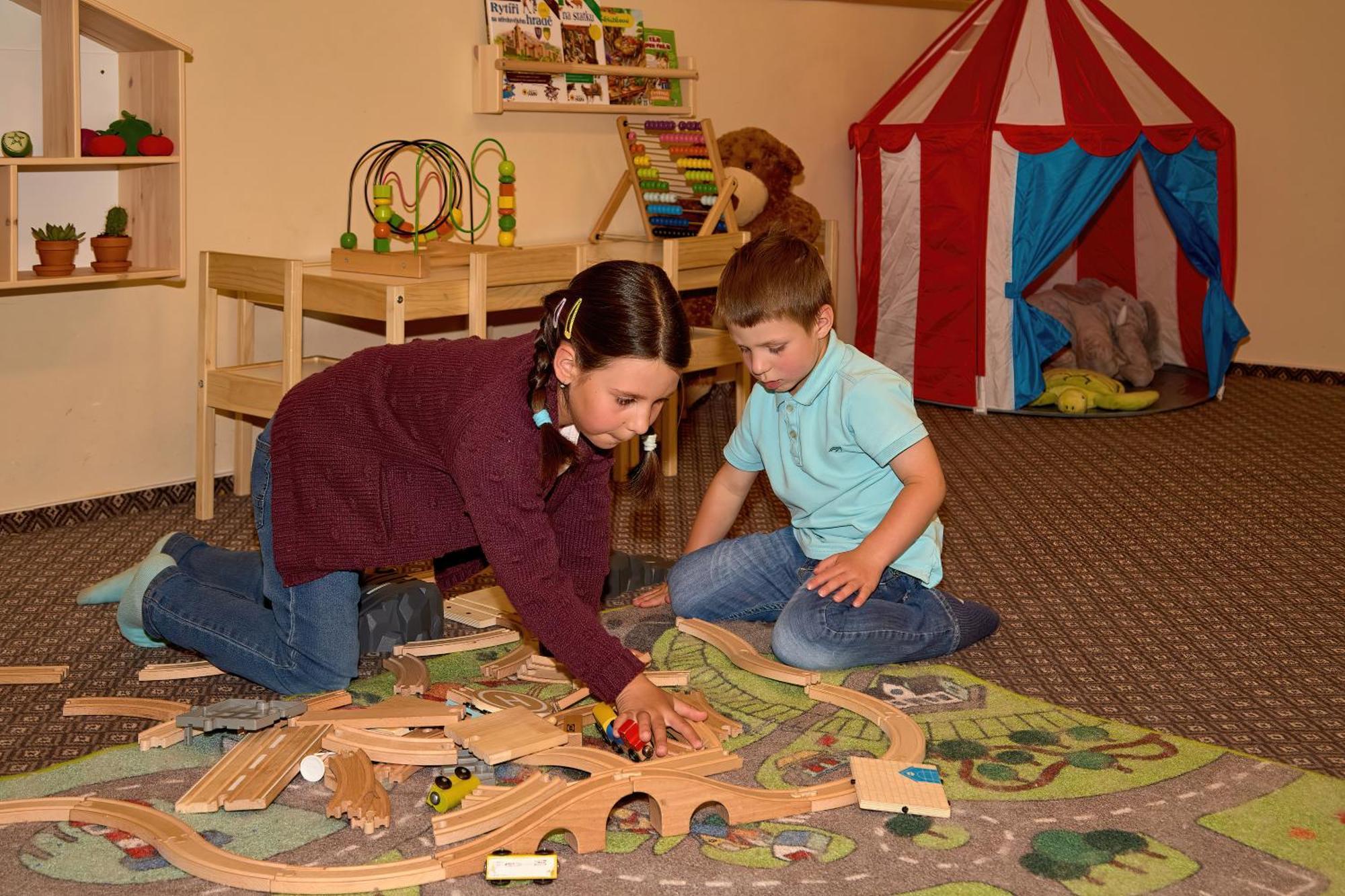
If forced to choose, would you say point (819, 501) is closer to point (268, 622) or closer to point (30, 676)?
point (268, 622)

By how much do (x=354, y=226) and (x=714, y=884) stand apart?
7.56ft

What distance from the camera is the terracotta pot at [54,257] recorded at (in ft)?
8.55

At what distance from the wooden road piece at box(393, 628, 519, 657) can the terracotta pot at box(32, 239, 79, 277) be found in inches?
45.2

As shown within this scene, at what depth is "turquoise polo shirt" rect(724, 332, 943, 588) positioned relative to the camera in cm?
206

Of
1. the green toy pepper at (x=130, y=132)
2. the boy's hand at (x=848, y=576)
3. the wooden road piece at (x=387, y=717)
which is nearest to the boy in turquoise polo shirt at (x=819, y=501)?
the boy's hand at (x=848, y=576)

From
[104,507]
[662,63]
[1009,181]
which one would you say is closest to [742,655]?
[104,507]

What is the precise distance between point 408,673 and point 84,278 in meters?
1.21

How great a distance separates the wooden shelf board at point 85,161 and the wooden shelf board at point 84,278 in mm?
216

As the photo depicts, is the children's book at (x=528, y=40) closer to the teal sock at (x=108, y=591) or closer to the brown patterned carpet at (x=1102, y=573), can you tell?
the brown patterned carpet at (x=1102, y=573)

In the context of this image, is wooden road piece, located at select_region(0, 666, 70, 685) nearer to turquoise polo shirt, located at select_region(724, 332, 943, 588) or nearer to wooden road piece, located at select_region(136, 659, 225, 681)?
wooden road piece, located at select_region(136, 659, 225, 681)

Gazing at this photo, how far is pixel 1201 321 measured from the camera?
15.4ft

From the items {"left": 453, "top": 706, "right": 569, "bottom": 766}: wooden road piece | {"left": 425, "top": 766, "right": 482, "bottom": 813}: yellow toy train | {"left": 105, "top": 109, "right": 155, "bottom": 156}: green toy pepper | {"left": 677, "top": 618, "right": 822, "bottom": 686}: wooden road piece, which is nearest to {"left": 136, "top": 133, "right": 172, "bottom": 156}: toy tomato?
{"left": 105, "top": 109, "right": 155, "bottom": 156}: green toy pepper

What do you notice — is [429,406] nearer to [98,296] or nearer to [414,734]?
[414,734]

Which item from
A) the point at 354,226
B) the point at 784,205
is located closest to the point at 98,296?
the point at 354,226
